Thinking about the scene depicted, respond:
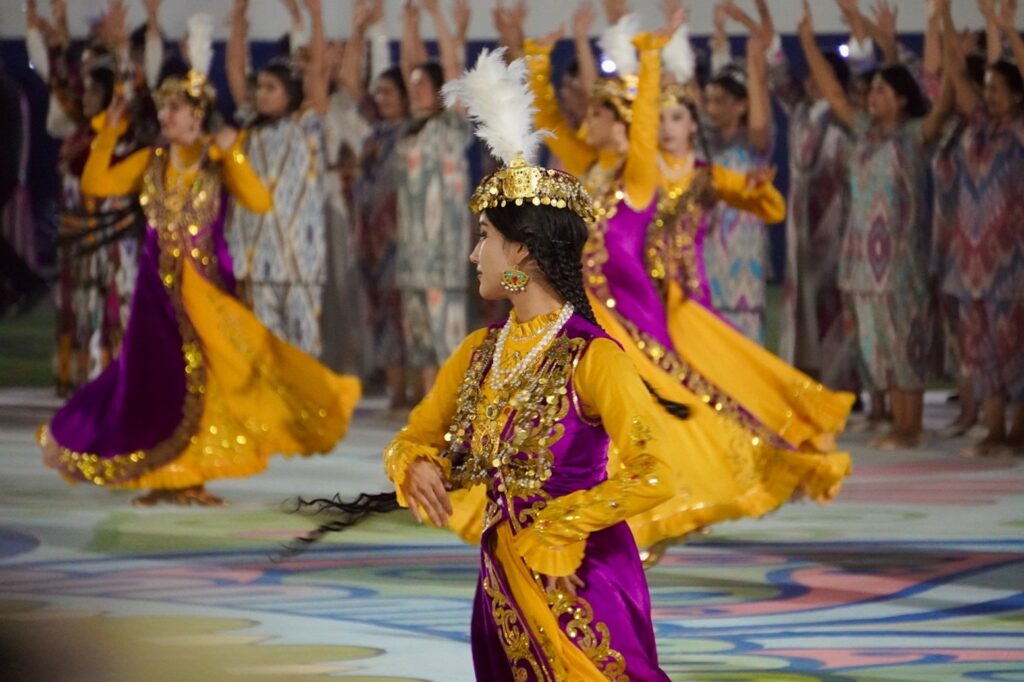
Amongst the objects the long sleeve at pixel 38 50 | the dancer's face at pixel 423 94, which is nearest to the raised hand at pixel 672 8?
the dancer's face at pixel 423 94

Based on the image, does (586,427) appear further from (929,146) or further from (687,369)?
(929,146)

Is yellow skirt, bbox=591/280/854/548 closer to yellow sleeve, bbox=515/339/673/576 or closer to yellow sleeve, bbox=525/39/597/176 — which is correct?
yellow sleeve, bbox=525/39/597/176

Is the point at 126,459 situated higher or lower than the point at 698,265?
lower

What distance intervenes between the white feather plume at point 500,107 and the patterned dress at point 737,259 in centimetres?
627

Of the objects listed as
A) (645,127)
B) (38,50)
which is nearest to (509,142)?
(645,127)

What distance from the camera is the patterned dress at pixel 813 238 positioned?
936 centimetres

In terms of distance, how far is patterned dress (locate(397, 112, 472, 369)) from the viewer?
971 cm

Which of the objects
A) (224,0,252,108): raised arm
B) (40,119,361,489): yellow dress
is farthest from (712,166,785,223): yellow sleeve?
(224,0,252,108): raised arm

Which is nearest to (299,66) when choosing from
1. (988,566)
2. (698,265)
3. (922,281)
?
(922,281)

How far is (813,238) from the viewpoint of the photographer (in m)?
9.51

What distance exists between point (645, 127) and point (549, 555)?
10.1ft

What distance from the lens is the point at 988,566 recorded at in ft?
18.9

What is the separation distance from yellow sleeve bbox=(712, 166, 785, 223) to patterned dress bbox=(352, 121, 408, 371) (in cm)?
378

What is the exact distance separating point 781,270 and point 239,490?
14.2 ft
